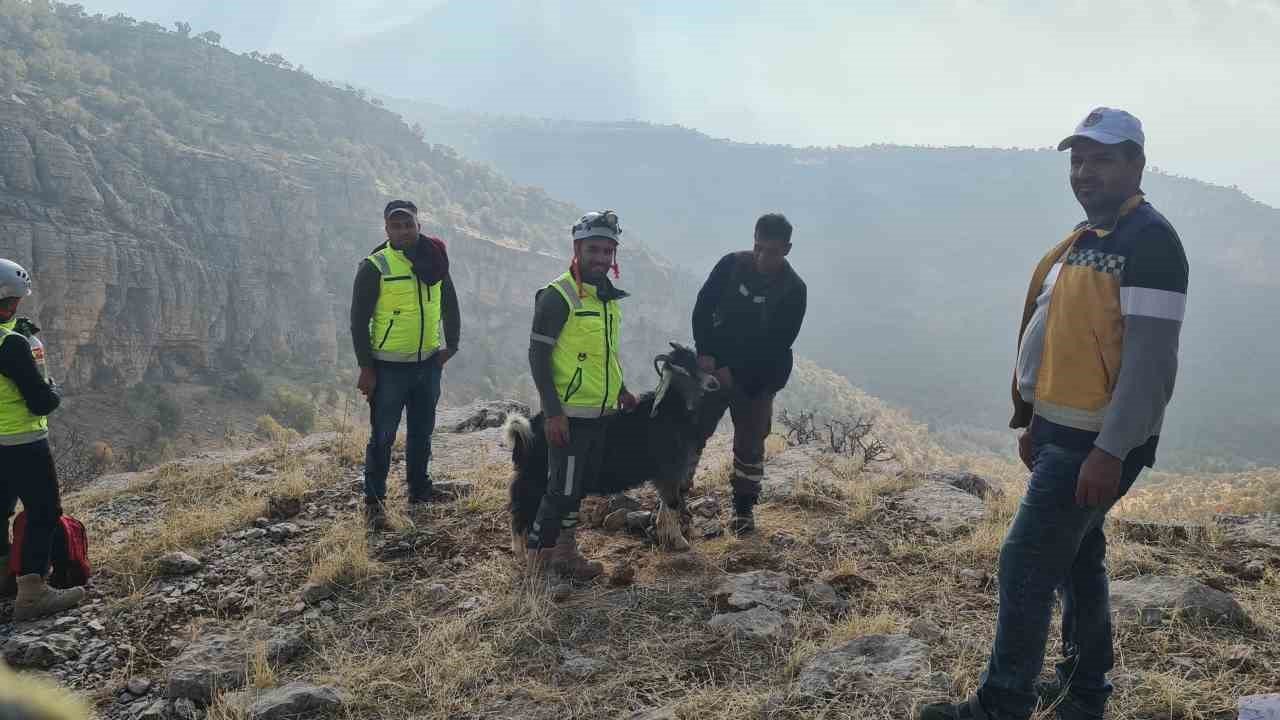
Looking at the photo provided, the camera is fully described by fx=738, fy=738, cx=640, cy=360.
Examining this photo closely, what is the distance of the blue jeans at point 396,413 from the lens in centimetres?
499

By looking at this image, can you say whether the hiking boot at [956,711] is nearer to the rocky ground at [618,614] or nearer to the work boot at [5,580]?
the rocky ground at [618,614]

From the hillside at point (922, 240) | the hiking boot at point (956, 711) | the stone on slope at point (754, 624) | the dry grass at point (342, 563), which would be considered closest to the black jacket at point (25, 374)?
the dry grass at point (342, 563)

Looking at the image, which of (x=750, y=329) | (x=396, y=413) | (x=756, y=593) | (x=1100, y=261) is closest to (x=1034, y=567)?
(x=1100, y=261)

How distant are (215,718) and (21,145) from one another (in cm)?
3012

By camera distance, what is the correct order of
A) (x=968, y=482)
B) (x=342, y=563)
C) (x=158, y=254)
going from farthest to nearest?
1. (x=158, y=254)
2. (x=968, y=482)
3. (x=342, y=563)

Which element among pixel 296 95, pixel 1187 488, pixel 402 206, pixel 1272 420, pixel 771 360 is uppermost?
pixel 296 95

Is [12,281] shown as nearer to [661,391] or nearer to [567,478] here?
[567,478]

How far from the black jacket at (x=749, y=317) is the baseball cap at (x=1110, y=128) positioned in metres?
2.45

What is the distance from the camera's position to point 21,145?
971 inches

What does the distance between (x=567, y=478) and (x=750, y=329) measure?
1556 millimetres

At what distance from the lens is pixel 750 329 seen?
15.8 feet

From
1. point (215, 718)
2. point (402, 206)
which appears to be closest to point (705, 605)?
point (215, 718)

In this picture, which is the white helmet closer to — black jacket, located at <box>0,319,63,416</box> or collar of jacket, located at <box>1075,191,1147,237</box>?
black jacket, located at <box>0,319,63,416</box>

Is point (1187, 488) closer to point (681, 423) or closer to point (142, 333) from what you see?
point (681, 423)
